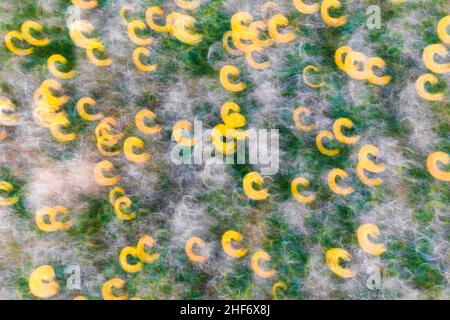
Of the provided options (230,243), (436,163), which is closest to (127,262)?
(230,243)

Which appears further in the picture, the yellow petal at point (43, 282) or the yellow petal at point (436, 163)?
the yellow petal at point (43, 282)

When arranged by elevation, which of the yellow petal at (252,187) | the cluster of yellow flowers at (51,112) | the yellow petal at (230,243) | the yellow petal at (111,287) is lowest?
the yellow petal at (111,287)

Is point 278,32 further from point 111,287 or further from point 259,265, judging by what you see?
point 111,287

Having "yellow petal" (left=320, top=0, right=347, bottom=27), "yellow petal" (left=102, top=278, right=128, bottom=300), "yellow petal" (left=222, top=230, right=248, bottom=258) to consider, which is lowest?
"yellow petal" (left=102, top=278, right=128, bottom=300)

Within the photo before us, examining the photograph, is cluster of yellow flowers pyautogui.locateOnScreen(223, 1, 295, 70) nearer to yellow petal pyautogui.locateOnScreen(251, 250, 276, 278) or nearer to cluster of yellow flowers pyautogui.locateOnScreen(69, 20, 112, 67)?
cluster of yellow flowers pyautogui.locateOnScreen(69, 20, 112, 67)

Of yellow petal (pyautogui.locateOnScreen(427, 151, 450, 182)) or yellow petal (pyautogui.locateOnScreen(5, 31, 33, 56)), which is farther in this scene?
yellow petal (pyautogui.locateOnScreen(5, 31, 33, 56))

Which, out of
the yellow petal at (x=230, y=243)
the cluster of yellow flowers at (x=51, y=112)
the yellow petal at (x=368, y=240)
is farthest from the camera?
the cluster of yellow flowers at (x=51, y=112)

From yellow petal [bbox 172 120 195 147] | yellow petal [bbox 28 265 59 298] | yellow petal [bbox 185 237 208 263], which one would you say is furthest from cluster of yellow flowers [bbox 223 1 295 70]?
yellow petal [bbox 28 265 59 298]

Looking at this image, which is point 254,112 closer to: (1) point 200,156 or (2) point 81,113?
(1) point 200,156

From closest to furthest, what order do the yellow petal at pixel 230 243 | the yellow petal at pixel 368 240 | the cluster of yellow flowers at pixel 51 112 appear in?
the yellow petal at pixel 368 240 < the yellow petal at pixel 230 243 < the cluster of yellow flowers at pixel 51 112

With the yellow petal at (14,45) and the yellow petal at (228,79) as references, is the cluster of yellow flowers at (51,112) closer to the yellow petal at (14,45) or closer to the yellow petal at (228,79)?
the yellow petal at (14,45)

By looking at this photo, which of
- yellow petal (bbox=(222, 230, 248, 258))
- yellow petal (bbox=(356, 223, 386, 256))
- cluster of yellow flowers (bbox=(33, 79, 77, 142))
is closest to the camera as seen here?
yellow petal (bbox=(356, 223, 386, 256))

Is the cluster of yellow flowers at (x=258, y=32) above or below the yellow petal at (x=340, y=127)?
above

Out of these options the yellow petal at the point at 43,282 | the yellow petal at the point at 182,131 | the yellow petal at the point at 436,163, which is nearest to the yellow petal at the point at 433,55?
the yellow petal at the point at 436,163
